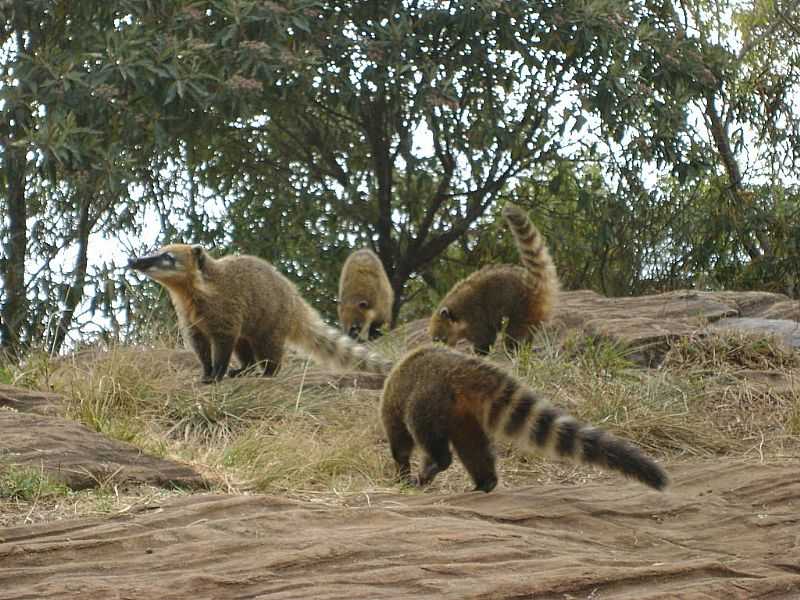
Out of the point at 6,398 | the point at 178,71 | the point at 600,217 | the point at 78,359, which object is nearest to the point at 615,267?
the point at 600,217

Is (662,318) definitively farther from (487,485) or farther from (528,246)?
(487,485)

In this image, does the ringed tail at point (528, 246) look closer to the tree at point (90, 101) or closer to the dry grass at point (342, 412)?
the dry grass at point (342, 412)

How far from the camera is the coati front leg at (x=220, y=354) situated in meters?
9.50

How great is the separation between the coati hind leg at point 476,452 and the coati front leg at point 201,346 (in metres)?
3.03

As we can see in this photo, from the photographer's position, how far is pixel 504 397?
675 cm

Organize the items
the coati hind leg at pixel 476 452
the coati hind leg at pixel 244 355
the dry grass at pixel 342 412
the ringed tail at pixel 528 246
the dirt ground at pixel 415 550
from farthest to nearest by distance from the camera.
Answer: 1. the ringed tail at pixel 528 246
2. the coati hind leg at pixel 244 355
3. the dry grass at pixel 342 412
4. the coati hind leg at pixel 476 452
5. the dirt ground at pixel 415 550

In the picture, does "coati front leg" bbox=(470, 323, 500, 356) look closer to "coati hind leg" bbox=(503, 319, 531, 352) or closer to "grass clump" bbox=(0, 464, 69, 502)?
"coati hind leg" bbox=(503, 319, 531, 352)

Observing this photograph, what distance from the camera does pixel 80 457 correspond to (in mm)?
6746

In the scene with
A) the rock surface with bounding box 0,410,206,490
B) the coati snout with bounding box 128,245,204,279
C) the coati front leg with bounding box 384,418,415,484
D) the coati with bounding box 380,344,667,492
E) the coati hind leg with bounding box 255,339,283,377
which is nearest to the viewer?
the coati with bounding box 380,344,667,492

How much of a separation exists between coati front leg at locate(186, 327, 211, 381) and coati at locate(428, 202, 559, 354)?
2725 millimetres

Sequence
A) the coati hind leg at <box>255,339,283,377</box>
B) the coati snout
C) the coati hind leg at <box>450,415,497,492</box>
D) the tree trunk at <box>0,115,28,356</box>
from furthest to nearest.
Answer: the tree trunk at <box>0,115,28,356</box> < the coati hind leg at <box>255,339,283,377</box> < the coati snout < the coati hind leg at <box>450,415,497,492</box>

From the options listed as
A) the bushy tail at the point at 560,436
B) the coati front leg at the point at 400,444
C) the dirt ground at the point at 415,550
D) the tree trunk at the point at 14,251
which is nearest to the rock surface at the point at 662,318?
the coati front leg at the point at 400,444

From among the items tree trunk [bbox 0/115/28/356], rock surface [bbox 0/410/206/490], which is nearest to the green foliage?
tree trunk [bbox 0/115/28/356]

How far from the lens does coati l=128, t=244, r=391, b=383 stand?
9.50m
